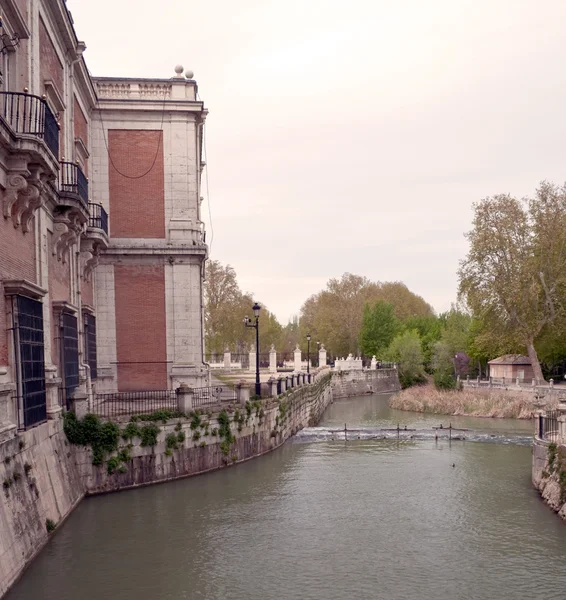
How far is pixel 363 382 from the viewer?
209ft

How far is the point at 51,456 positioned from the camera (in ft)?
46.6

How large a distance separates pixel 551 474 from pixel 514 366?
37426 mm

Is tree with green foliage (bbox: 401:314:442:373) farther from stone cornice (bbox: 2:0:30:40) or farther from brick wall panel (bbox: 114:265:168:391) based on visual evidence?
stone cornice (bbox: 2:0:30:40)

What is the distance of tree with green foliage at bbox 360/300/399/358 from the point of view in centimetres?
7488

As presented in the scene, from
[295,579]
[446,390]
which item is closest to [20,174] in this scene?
[295,579]

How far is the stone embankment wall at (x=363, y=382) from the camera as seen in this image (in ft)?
197

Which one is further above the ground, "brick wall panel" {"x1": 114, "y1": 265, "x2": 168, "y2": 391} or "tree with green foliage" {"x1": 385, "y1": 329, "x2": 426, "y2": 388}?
"brick wall panel" {"x1": 114, "y1": 265, "x2": 168, "y2": 391}

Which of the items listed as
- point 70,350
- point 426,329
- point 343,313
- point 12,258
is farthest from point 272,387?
point 343,313

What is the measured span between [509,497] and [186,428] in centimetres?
889

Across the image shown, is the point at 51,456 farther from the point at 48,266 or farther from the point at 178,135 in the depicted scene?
the point at 178,135

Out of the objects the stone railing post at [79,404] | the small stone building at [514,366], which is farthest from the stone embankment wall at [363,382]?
the stone railing post at [79,404]

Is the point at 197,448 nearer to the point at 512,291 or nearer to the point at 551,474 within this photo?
the point at 551,474

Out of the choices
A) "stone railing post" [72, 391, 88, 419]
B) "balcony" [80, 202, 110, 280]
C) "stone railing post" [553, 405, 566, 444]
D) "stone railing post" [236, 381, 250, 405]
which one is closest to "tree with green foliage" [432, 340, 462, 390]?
"stone railing post" [236, 381, 250, 405]

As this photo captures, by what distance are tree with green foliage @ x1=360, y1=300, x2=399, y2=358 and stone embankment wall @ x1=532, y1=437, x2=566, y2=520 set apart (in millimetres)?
56097
